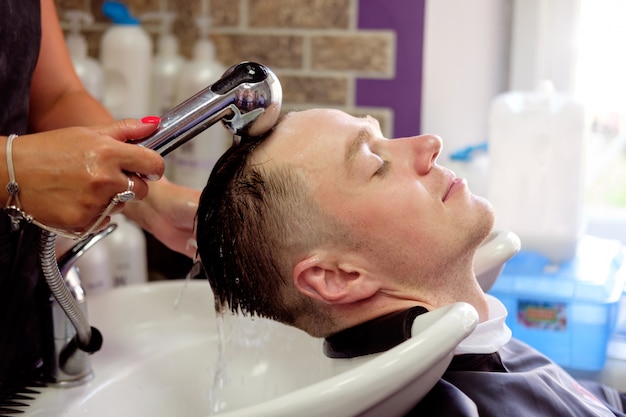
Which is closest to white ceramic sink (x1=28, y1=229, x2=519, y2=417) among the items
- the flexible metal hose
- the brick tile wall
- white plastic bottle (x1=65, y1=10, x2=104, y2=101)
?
the flexible metal hose

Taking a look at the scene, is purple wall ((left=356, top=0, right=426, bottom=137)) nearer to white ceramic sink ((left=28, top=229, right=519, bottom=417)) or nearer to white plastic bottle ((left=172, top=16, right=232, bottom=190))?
white plastic bottle ((left=172, top=16, right=232, bottom=190))

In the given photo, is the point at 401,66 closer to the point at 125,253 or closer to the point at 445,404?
the point at 125,253

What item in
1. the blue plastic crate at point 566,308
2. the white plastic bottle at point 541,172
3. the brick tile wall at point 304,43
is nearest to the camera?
the blue plastic crate at point 566,308

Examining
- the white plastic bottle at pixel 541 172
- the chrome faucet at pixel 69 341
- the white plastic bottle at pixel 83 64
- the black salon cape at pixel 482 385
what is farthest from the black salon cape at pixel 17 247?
the white plastic bottle at pixel 541 172

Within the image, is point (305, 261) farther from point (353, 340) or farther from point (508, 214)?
point (508, 214)

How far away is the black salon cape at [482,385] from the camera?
111 centimetres

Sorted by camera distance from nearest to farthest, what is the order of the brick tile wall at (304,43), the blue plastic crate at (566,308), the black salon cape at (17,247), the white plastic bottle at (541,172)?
the black salon cape at (17,247)
the blue plastic crate at (566,308)
the white plastic bottle at (541,172)
the brick tile wall at (304,43)

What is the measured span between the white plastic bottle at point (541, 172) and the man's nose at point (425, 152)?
715 millimetres

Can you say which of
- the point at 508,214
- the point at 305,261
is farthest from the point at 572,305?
the point at 305,261

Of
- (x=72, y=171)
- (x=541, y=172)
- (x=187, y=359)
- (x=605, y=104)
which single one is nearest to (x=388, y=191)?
(x=72, y=171)

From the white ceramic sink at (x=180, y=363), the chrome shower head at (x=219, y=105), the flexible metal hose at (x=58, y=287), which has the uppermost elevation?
the chrome shower head at (x=219, y=105)

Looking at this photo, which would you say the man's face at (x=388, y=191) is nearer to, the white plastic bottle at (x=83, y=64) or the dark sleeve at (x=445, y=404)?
the dark sleeve at (x=445, y=404)

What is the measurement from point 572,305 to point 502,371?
512 mm

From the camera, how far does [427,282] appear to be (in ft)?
4.02
